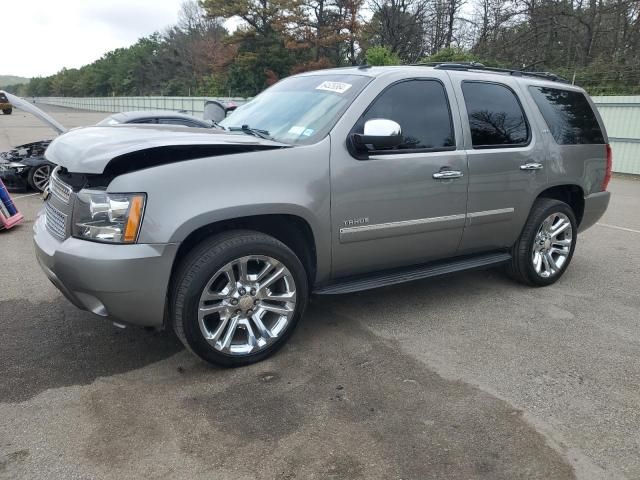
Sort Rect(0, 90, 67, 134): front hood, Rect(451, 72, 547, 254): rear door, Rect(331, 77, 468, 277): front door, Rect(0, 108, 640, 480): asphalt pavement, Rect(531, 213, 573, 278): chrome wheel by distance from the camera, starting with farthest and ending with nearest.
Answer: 1. Rect(0, 90, 67, 134): front hood
2. Rect(531, 213, 573, 278): chrome wheel
3. Rect(451, 72, 547, 254): rear door
4. Rect(331, 77, 468, 277): front door
5. Rect(0, 108, 640, 480): asphalt pavement

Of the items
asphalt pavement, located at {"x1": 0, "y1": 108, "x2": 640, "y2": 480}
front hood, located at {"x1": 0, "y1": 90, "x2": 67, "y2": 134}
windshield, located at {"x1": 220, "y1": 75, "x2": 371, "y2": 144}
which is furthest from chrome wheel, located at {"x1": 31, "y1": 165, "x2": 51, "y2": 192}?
windshield, located at {"x1": 220, "y1": 75, "x2": 371, "y2": 144}

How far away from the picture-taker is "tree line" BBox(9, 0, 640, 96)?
21609 millimetres

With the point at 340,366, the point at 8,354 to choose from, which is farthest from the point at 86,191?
the point at 340,366

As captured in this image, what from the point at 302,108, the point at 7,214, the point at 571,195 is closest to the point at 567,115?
the point at 571,195

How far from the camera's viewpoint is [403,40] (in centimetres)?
3834

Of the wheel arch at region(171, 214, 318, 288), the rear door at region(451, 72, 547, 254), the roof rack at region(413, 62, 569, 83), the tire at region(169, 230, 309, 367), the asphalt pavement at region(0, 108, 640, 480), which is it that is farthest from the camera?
the roof rack at region(413, 62, 569, 83)

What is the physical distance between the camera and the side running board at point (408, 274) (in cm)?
367

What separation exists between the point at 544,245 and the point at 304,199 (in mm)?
2743

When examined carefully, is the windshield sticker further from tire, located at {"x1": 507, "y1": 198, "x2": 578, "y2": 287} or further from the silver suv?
tire, located at {"x1": 507, "y1": 198, "x2": 578, "y2": 287}

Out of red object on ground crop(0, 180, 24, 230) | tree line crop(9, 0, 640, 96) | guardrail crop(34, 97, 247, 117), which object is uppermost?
tree line crop(9, 0, 640, 96)

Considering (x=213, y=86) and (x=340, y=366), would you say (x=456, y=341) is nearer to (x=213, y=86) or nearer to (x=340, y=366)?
(x=340, y=366)

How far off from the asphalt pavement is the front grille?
32.6 inches

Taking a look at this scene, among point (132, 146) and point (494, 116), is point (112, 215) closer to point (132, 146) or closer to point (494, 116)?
point (132, 146)

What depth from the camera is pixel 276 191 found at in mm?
3195
